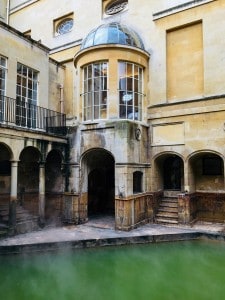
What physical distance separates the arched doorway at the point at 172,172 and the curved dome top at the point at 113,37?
5.62m

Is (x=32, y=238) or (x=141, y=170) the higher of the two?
(x=141, y=170)

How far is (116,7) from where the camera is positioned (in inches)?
588

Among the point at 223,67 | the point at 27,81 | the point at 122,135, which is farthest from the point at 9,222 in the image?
the point at 223,67

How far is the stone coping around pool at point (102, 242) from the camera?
28.3 feet

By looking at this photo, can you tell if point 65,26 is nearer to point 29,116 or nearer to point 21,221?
point 29,116

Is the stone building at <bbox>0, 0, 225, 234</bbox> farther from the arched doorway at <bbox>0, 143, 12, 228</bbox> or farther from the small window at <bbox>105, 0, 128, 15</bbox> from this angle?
the small window at <bbox>105, 0, 128, 15</bbox>

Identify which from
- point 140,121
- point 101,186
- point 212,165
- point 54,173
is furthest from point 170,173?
point 54,173

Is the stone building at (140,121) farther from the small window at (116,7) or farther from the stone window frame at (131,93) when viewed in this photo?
the small window at (116,7)

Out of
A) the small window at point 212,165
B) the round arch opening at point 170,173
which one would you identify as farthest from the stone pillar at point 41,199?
the small window at point 212,165

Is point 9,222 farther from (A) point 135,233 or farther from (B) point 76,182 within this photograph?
(A) point 135,233

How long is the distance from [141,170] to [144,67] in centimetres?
487

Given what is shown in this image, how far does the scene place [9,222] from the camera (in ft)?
33.1

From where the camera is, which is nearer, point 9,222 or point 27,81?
point 9,222

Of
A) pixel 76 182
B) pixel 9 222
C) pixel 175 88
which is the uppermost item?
pixel 175 88
